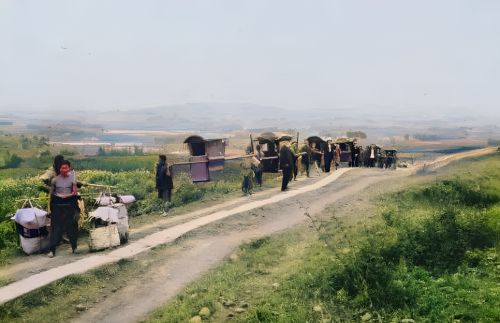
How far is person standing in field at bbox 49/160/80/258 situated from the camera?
37.2 ft

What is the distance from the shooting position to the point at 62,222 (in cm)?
1146

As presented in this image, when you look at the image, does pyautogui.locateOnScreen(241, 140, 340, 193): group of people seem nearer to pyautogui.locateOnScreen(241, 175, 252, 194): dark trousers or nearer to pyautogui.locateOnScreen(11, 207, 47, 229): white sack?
pyautogui.locateOnScreen(241, 175, 252, 194): dark trousers

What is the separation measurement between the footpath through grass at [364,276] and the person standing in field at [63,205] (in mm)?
3670

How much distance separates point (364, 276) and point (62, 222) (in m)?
6.95

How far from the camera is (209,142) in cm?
2367

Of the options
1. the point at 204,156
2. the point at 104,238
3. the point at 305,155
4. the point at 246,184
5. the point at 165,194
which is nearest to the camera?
the point at 104,238

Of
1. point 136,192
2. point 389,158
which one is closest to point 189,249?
point 136,192

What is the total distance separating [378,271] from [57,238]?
24.0ft

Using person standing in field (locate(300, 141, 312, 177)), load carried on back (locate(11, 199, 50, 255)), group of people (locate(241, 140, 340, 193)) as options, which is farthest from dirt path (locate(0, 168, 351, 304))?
person standing in field (locate(300, 141, 312, 177))

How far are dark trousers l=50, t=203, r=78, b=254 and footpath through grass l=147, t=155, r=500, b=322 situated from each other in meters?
3.61

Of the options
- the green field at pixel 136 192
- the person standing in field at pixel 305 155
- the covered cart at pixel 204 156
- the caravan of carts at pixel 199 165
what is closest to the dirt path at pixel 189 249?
the caravan of carts at pixel 199 165

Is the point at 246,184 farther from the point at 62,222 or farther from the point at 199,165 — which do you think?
the point at 62,222

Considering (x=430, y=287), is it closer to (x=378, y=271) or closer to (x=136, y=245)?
(x=378, y=271)

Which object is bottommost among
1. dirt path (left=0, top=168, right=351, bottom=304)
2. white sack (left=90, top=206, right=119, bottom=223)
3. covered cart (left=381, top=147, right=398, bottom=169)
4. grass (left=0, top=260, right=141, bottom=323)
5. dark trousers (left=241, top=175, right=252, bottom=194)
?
covered cart (left=381, top=147, right=398, bottom=169)
